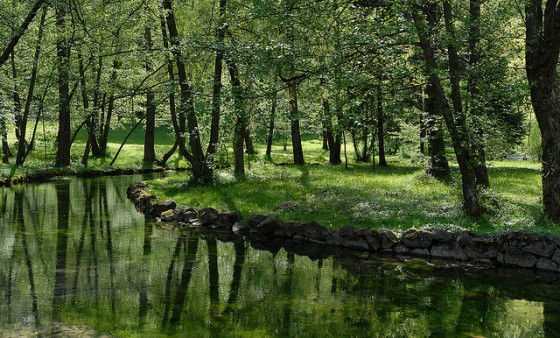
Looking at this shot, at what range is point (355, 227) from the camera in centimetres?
1597

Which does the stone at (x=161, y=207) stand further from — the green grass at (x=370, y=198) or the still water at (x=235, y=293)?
the still water at (x=235, y=293)

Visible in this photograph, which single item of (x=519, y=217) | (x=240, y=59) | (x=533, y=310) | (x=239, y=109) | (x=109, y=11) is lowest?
(x=533, y=310)

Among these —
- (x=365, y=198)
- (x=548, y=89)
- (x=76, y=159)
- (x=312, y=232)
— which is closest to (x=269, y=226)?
(x=312, y=232)

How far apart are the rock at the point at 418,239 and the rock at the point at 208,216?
7.00 m

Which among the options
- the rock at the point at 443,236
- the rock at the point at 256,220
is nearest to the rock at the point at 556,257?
the rock at the point at 443,236

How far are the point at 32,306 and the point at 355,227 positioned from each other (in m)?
9.14

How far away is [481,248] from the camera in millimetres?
13961

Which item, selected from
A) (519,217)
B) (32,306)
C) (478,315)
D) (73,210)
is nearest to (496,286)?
(478,315)

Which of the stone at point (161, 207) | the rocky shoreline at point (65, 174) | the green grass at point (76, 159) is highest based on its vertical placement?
the green grass at point (76, 159)

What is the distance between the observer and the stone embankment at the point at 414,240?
13.3 m

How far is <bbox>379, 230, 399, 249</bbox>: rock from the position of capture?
49.1 feet

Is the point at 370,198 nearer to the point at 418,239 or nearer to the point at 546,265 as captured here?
the point at 418,239

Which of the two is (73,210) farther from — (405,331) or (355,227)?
(405,331)

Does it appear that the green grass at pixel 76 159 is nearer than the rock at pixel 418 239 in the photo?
No
